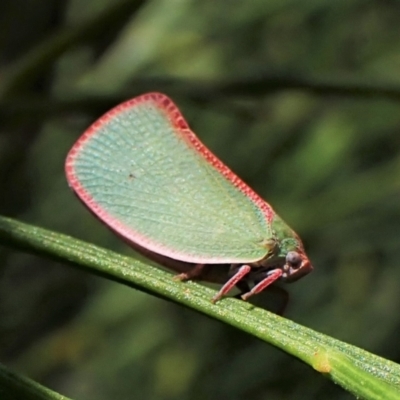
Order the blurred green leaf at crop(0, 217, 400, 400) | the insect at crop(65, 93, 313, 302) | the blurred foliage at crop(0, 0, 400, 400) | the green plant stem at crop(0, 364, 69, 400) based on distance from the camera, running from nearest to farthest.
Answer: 1. the green plant stem at crop(0, 364, 69, 400)
2. the blurred green leaf at crop(0, 217, 400, 400)
3. the insect at crop(65, 93, 313, 302)
4. the blurred foliage at crop(0, 0, 400, 400)

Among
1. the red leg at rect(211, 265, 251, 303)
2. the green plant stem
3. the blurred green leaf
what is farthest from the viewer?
the red leg at rect(211, 265, 251, 303)

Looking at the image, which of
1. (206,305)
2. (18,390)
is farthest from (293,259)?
(18,390)

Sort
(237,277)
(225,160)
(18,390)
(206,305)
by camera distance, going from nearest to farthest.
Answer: (18,390) → (206,305) → (237,277) → (225,160)

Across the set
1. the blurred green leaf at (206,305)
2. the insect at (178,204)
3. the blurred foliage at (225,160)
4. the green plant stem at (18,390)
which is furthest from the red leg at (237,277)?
the blurred foliage at (225,160)

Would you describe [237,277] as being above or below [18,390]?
below

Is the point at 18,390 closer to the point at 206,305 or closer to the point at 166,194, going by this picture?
the point at 206,305

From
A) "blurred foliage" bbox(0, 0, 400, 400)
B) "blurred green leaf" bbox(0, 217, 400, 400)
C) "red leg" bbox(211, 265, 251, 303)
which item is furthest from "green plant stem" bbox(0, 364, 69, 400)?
"blurred foliage" bbox(0, 0, 400, 400)

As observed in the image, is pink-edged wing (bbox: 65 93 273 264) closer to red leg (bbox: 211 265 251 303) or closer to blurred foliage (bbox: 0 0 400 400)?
red leg (bbox: 211 265 251 303)

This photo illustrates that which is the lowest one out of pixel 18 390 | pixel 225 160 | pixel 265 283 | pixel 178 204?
pixel 225 160
